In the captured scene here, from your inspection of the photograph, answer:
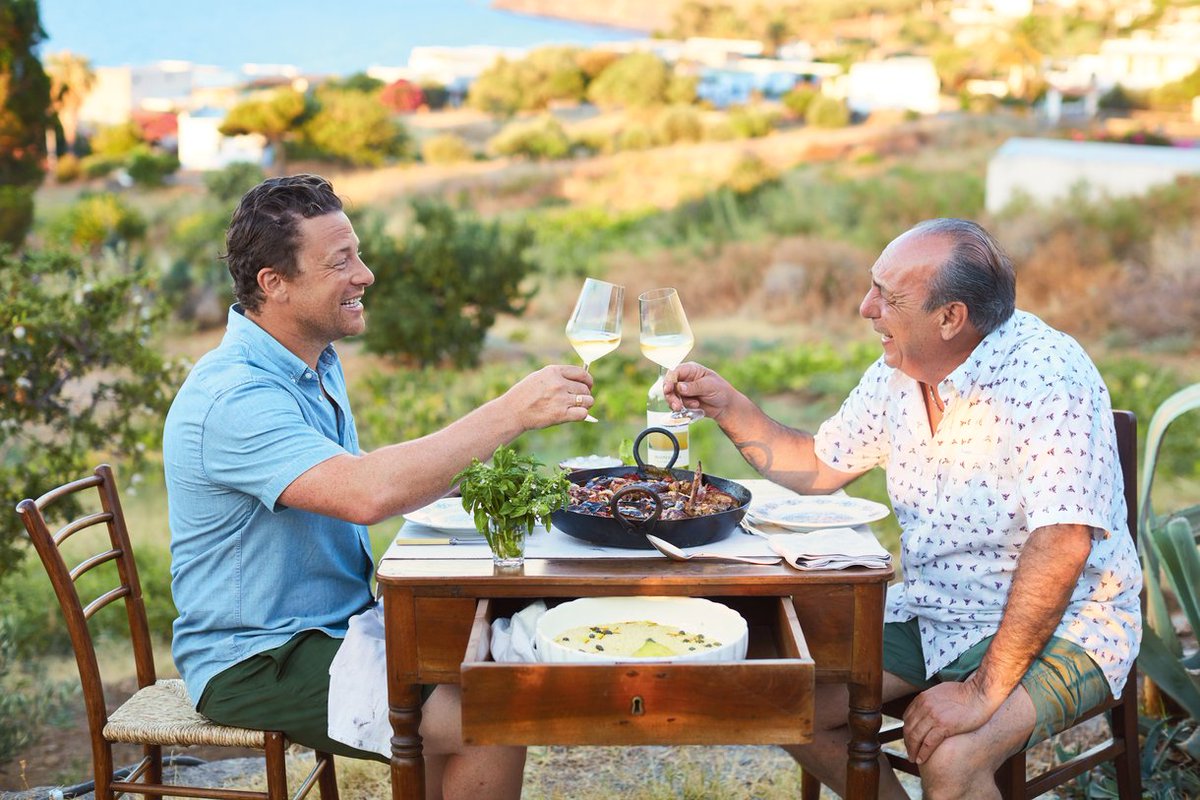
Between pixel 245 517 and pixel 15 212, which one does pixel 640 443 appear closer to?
pixel 245 517

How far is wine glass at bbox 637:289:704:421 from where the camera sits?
269 cm

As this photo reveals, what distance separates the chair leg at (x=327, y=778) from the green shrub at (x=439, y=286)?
23.9ft

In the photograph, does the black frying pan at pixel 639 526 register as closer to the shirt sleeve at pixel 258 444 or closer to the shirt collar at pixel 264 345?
the shirt sleeve at pixel 258 444

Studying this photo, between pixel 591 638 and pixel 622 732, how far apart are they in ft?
0.62

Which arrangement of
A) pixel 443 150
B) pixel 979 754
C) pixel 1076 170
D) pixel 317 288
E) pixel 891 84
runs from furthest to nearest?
pixel 891 84 < pixel 443 150 < pixel 1076 170 < pixel 317 288 < pixel 979 754

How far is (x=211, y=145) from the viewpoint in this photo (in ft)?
57.5

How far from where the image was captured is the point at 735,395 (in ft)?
10.1

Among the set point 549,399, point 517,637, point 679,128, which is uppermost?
point 549,399

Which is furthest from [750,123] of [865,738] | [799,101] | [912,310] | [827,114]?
[865,738]

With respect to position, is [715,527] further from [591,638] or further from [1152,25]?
[1152,25]

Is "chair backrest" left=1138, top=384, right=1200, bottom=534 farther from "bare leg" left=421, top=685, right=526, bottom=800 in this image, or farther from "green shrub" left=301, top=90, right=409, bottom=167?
"green shrub" left=301, top=90, right=409, bottom=167

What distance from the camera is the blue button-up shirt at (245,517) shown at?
2523 mm

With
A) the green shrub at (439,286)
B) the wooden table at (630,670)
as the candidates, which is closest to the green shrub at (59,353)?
the wooden table at (630,670)

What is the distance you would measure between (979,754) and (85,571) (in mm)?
1941
